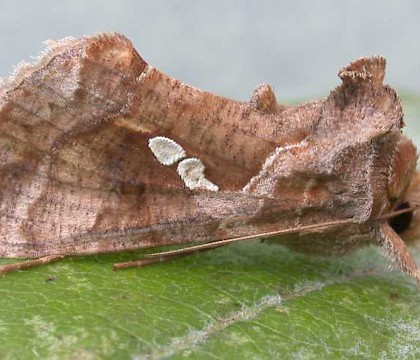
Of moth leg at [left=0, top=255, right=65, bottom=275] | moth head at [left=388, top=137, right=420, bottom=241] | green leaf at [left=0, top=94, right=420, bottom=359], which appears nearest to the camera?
green leaf at [left=0, top=94, right=420, bottom=359]

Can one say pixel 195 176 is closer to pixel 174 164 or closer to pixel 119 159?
pixel 174 164

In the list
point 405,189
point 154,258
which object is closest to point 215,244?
point 154,258

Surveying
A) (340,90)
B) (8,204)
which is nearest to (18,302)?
(8,204)

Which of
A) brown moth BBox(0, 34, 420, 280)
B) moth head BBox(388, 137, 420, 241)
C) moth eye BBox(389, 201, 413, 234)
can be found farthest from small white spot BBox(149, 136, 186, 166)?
moth eye BBox(389, 201, 413, 234)

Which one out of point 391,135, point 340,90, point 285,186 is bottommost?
point 285,186

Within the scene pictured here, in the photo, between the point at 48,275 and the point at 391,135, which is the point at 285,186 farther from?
the point at 48,275

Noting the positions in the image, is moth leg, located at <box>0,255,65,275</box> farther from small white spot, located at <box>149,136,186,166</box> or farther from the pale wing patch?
the pale wing patch

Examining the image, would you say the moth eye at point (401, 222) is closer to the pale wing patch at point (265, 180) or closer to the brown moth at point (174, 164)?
the brown moth at point (174, 164)
